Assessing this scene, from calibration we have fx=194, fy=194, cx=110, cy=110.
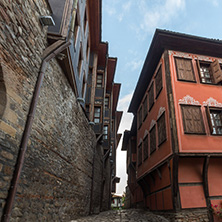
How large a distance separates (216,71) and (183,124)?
361 cm

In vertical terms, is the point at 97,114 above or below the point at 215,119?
above

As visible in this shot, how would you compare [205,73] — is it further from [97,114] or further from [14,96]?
[14,96]

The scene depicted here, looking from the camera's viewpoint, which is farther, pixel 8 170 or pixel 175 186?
pixel 175 186

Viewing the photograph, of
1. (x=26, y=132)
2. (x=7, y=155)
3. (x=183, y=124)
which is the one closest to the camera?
(x=7, y=155)

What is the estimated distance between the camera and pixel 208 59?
1008 cm

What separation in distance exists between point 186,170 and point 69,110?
5029 millimetres

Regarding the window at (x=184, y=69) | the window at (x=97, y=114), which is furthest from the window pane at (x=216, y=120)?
the window at (x=97, y=114)

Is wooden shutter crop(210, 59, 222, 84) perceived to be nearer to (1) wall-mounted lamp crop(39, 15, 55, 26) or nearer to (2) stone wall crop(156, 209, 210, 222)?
(2) stone wall crop(156, 209, 210, 222)

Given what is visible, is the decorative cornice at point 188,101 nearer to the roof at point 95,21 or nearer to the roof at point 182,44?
the roof at point 182,44

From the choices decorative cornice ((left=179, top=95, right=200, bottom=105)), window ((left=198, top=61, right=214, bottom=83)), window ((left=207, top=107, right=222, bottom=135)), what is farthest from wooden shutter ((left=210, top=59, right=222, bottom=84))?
decorative cornice ((left=179, top=95, right=200, bottom=105))

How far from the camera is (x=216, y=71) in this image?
31.1ft

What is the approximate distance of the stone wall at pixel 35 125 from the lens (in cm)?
342

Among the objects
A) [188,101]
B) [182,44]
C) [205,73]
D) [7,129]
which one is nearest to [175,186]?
[188,101]

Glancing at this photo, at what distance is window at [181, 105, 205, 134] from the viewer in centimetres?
799
